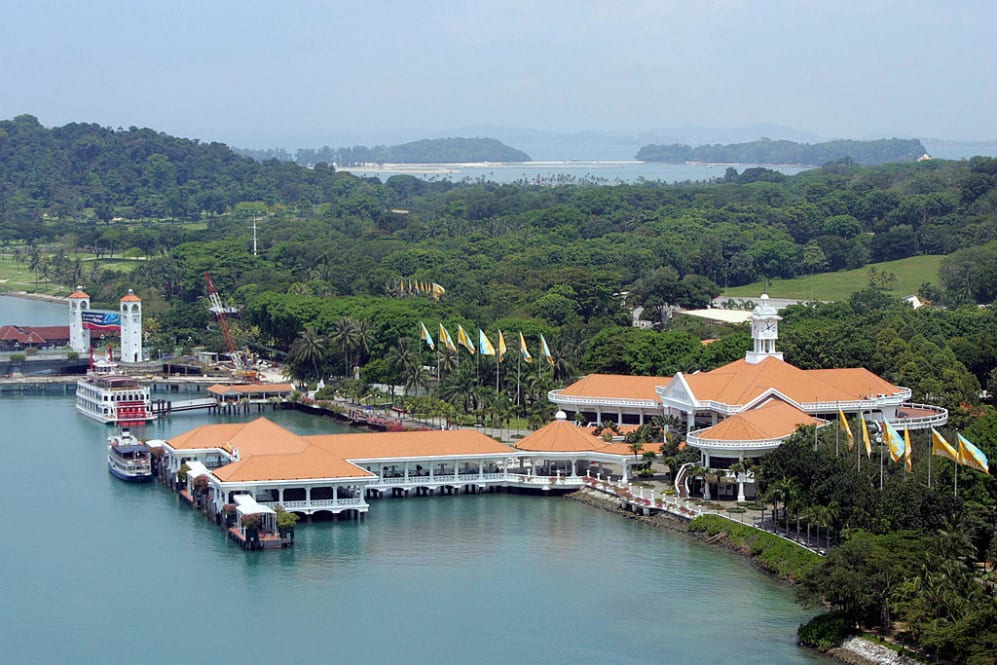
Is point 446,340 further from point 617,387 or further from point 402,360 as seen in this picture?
point 617,387

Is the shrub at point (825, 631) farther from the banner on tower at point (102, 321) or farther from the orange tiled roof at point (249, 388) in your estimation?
the banner on tower at point (102, 321)

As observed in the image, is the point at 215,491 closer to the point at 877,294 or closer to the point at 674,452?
the point at 674,452

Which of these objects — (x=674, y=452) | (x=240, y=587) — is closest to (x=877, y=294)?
(x=674, y=452)

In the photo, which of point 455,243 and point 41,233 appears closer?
point 455,243

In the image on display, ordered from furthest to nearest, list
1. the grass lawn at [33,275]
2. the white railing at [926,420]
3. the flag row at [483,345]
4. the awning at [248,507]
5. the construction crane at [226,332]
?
the grass lawn at [33,275] → the construction crane at [226,332] → the flag row at [483,345] → the white railing at [926,420] → the awning at [248,507]

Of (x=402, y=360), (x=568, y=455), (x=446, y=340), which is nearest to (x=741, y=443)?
(x=568, y=455)

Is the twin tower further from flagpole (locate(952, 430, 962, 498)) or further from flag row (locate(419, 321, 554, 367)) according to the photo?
flagpole (locate(952, 430, 962, 498))

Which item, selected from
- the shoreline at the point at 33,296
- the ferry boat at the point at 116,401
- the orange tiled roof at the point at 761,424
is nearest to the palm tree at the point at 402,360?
the ferry boat at the point at 116,401
